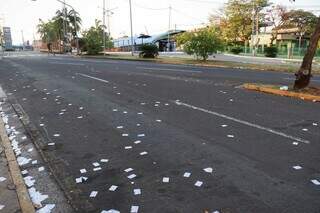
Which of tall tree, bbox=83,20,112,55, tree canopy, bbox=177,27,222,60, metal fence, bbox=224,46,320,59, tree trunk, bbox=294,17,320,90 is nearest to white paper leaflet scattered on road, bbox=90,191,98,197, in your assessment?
tree trunk, bbox=294,17,320,90

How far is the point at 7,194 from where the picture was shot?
4.56 metres

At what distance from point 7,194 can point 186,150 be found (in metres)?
2.78

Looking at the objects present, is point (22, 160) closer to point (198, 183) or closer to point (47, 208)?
point (47, 208)

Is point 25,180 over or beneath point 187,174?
beneath

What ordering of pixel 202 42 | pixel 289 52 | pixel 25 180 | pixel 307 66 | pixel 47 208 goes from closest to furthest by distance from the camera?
pixel 47 208 < pixel 25 180 < pixel 307 66 < pixel 202 42 < pixel 289 52

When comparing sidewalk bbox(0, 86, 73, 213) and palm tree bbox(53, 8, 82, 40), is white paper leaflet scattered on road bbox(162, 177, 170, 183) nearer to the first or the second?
sidewalk bbox(0, 86, 73, 213)

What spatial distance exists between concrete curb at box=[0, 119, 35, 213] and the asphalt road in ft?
1.67

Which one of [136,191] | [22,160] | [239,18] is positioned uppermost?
[239,18]

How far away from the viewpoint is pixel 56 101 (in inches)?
428

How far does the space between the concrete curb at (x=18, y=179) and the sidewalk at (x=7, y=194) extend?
53 millimetres

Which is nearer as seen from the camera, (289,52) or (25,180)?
(25,180)

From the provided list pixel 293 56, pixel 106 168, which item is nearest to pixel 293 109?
pixel 106 168

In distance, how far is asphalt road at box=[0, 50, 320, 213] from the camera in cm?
416

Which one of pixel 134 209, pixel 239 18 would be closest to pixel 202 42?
pixel 134 209
